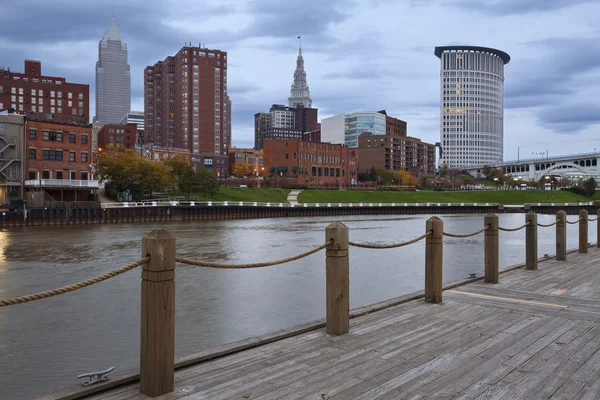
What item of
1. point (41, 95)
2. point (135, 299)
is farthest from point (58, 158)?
point (41, 95)

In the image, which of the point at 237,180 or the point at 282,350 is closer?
the point at 282,350

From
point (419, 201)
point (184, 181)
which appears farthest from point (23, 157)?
point (419, 201)

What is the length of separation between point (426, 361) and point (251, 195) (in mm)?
94303

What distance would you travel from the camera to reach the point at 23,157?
64.6m

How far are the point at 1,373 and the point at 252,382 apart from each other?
678 cm

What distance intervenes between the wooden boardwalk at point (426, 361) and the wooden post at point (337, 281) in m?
0.21

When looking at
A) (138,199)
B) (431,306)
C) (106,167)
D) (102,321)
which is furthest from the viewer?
(106,167)

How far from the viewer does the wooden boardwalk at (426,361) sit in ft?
16.6

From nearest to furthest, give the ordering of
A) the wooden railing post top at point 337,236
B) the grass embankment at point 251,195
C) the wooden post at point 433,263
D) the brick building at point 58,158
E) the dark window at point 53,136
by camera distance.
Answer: the wooden railing post top at point 337,236
the wooden post at point 433,263
the brick building at point 58,158
the dark window at point 53,136
the grass embankment at point 251,195

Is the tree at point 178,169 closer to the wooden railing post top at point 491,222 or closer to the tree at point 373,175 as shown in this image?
the wooden railing post top at point 491,222

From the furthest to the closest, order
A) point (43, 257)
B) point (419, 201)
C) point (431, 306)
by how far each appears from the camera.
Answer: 1. point (419, 201)
2. point (43, 257)
3. point (431, 306)

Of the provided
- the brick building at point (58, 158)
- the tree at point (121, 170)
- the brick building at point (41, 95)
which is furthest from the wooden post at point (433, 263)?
the brick building at point (41, 95)

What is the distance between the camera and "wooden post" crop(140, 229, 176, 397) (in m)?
4.95

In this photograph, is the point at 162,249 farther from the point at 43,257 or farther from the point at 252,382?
the point at 43,257
